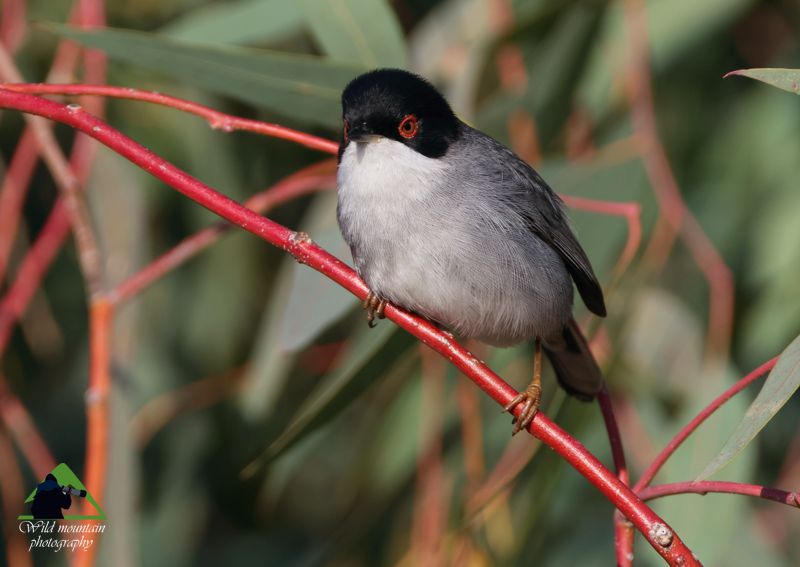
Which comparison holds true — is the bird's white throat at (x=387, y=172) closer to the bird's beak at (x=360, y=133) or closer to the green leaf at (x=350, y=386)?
the bird's beak at (x=360, y=133)

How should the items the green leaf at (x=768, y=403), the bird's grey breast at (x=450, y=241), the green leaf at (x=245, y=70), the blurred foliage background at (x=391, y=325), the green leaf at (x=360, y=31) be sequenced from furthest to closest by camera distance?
the green leaf at (x=360, y=31)
the blurred foliage background at (x=391, y=325)
the green leaf at (x=245, y=70)
the bird's grey breast at (x=450, y=241)
the green leaf at (x=768, y=403)

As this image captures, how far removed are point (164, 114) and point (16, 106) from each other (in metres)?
2.88

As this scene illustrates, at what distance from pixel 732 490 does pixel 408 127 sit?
144 centimetres

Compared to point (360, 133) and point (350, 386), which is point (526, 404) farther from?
point (360, 133)

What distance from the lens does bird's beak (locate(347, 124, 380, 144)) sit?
284 cm

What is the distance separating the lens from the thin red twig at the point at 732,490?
5.99ft

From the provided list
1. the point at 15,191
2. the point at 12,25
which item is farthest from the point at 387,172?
the point at 12,25

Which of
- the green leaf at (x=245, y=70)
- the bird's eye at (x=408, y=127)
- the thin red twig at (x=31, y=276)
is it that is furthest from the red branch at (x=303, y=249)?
the thin red twig at (x=31, y=276)

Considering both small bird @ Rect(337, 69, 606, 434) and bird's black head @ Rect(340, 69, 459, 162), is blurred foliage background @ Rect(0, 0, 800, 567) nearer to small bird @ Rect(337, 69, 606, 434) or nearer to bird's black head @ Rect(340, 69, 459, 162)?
small bird @ Rect(337, 69, 606, 434)

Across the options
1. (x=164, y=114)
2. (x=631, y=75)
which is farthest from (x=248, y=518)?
(x=631, y=75)

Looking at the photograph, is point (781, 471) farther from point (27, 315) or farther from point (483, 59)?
point (27, 315)

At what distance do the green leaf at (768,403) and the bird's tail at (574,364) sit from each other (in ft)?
3.22

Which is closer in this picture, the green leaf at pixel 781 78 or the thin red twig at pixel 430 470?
the green leaf at pixel 781 78

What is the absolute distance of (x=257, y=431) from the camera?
13.6 feet
